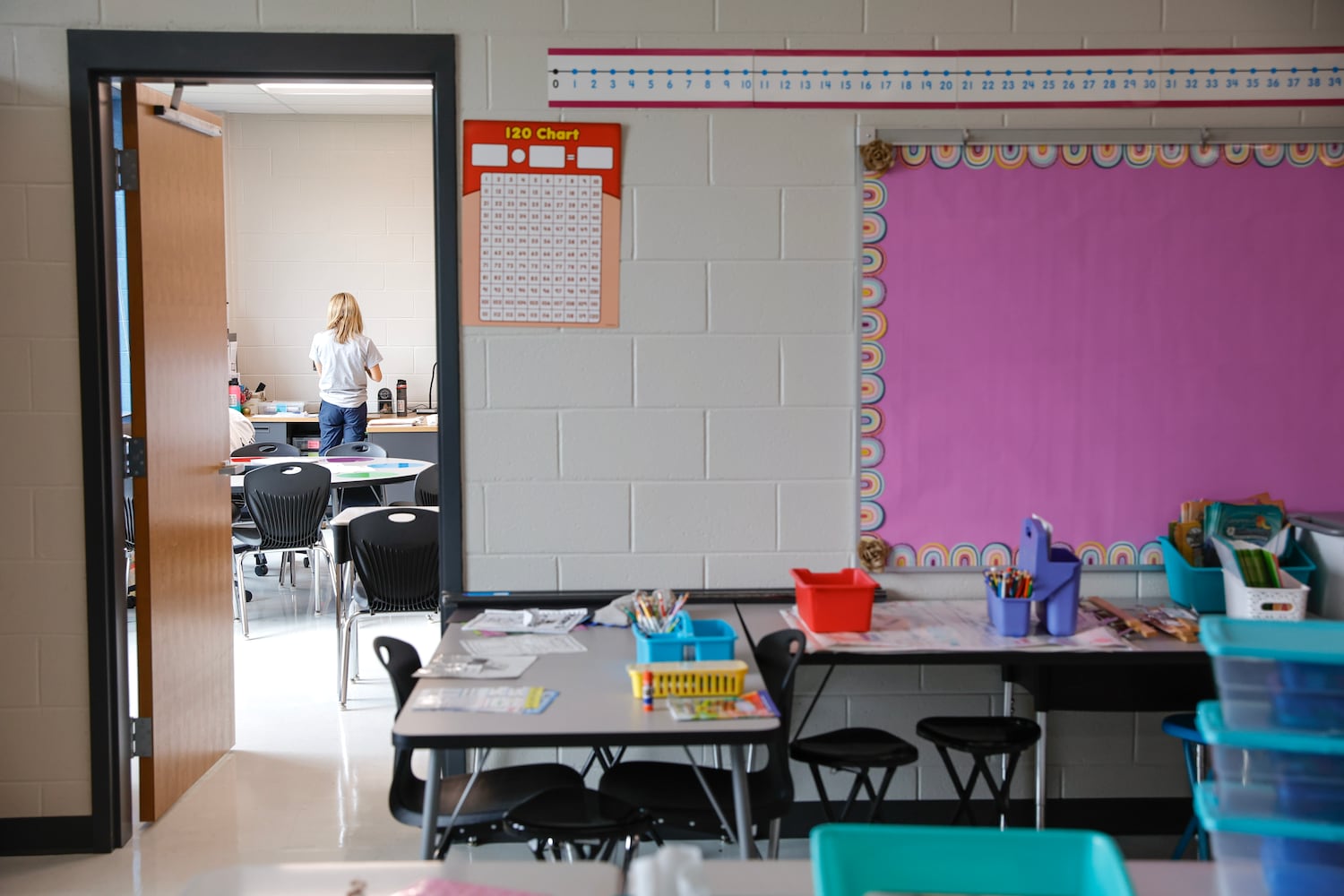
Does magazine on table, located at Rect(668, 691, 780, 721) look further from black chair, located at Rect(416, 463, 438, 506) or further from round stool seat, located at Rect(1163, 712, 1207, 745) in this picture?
black chair, located at Rect(416, 463, 438, 506)

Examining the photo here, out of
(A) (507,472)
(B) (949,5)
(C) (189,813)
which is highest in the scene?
(B) (949,5)

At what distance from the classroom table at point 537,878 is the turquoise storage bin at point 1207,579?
184cm

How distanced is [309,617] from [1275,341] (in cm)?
490

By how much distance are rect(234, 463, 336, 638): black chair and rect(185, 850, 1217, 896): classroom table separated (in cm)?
457

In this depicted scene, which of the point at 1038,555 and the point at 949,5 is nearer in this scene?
the point at 1038,555

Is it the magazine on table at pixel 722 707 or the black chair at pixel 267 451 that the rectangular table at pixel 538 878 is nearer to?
the magazine on table at pixel 722 707

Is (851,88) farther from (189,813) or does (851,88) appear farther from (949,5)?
(189,813)

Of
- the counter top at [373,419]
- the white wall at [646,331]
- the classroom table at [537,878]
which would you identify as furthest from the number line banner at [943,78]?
the counter top at [373,419]

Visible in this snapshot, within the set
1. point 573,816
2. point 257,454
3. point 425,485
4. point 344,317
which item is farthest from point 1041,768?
point 344,317

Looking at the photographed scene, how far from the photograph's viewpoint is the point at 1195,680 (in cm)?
339

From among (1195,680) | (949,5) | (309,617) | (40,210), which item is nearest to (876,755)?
(1195,680)

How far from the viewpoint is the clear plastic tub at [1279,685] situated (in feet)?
4.23

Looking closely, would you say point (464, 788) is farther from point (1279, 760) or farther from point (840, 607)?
point (1279, 760)

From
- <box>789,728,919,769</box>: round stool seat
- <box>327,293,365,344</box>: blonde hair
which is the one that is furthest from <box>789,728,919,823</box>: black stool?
<box>327,293,365,344</box>: blonde hair
